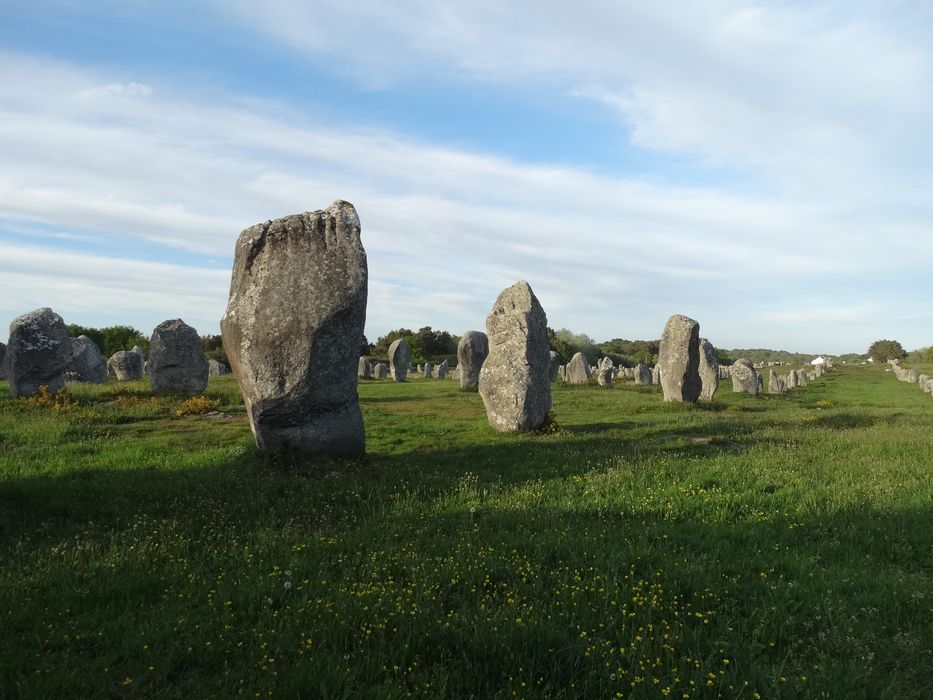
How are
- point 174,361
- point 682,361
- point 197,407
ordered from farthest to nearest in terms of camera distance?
point 682,361 → point 174,361 → point 197,407

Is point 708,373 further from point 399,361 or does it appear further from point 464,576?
point 464,576

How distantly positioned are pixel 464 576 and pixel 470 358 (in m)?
27.3

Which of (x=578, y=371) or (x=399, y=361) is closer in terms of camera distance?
(x=578, y=371)

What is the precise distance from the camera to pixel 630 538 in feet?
23.3

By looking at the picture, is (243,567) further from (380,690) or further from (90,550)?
(380,690)

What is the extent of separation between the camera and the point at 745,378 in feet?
113

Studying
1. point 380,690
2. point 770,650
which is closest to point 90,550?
point 380,690

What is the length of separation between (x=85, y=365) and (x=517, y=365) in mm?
24234

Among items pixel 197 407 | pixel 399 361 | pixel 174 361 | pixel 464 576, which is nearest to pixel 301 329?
pixel 464 576

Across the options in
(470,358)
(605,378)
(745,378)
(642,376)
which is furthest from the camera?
(642,376)

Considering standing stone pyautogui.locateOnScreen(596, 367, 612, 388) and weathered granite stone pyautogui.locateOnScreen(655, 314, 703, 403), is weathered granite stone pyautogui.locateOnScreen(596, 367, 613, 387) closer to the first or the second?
standing stone pyautogui.locateOnScreen(596, 367, 612, 388)

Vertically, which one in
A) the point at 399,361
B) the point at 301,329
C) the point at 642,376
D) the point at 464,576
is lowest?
the point at 464,576

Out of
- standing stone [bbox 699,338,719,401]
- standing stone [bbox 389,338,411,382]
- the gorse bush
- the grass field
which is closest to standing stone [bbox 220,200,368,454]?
the grass field

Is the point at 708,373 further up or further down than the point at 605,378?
further up
